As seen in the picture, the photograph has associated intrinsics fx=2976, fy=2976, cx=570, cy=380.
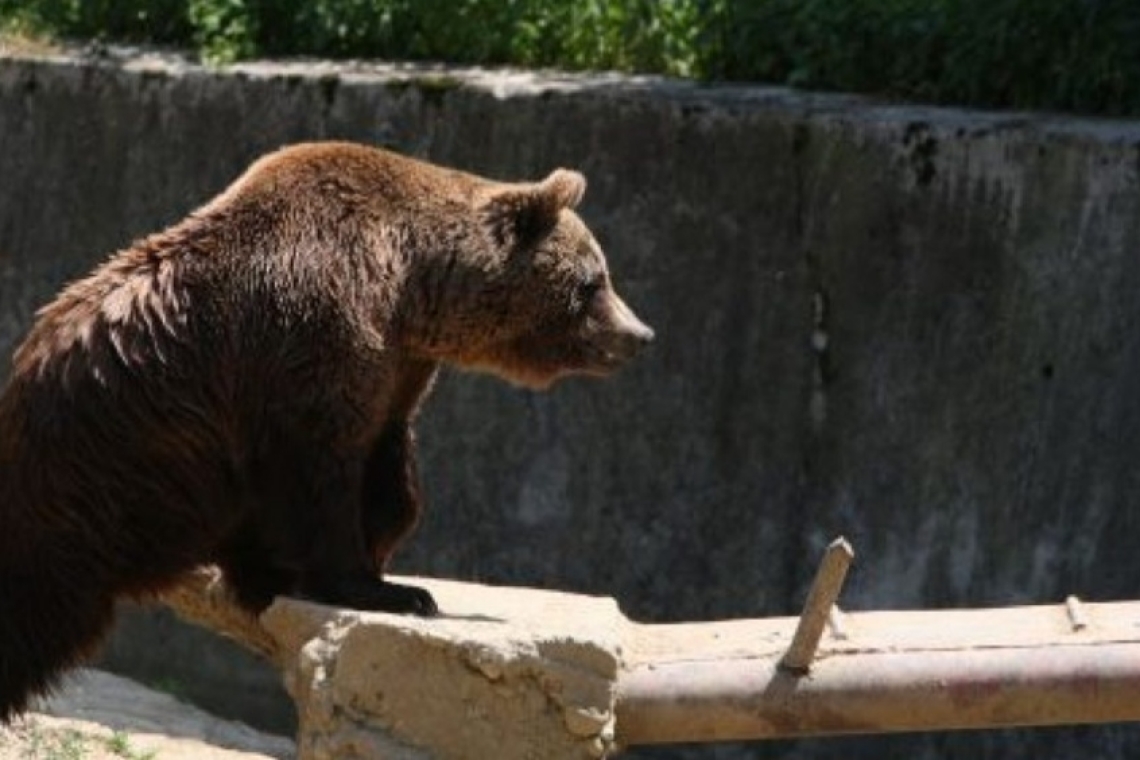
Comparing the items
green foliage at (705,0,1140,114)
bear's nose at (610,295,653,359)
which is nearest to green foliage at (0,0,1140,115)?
green foliage at (705,0,1140,114)

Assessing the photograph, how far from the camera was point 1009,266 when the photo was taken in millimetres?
9812

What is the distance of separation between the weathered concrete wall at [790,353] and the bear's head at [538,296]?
2.21m

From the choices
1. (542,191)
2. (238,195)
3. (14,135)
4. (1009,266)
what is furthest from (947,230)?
(14,135)

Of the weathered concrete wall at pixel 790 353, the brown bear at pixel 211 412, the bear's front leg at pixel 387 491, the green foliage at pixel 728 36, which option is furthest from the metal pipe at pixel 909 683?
the green foliage at pixel 728 36

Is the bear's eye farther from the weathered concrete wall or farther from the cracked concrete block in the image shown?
the weathered concrete wall

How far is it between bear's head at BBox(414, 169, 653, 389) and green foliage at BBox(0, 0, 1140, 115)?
2949mm

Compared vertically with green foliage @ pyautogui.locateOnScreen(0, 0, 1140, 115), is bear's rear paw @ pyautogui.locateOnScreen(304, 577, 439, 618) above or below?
below

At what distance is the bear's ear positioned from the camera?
7.76 meters

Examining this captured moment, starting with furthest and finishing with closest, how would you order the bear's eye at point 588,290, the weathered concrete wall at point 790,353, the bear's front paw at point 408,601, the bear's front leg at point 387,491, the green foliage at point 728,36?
the green foliage at point 728,36 → the weathered concrete wall at point 790,353 → the bear's eye at point 588,290 → the bear's front leg at point 387,491 → the bear's front paw at point 408,601

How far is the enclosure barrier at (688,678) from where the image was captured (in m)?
6.59

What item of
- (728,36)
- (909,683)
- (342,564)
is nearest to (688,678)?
(909,683)

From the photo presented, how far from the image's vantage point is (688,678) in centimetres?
677

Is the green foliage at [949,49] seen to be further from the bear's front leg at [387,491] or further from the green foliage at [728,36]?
the bear's front leg at [387,491]

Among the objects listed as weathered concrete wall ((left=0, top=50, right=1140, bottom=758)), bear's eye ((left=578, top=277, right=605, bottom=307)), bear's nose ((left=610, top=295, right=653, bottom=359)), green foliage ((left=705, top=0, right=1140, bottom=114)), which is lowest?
weathered concrete wall ((left=0, top=50, right=1140, bottom=758))
